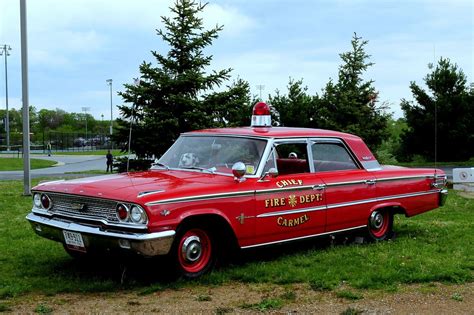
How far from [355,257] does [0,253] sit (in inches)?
164

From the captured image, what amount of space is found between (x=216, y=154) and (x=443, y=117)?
27.8 metres

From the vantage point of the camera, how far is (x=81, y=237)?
5.27 meters

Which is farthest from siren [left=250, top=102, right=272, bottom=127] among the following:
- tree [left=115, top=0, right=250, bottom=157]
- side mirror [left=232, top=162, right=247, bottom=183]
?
tree [left=115, top=0, right=250, bottom=157]

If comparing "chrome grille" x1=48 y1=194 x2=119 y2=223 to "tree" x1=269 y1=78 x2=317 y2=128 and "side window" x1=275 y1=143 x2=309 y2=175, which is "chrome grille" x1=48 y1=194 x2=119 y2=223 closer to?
"side window" x1=275 y1=143 x2=309 y2=175

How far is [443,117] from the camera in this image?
103ft

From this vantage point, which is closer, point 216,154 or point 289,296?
point 289,296

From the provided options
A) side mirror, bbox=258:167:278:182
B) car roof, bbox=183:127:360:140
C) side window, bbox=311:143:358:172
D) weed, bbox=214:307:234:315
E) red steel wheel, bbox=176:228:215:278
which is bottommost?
weed, bbox=214:307:234:315

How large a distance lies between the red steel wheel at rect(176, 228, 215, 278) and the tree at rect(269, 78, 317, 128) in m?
18.3

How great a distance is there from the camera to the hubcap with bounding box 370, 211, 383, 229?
732 cm

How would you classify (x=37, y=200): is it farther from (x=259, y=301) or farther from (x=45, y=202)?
(x=259, y=301)

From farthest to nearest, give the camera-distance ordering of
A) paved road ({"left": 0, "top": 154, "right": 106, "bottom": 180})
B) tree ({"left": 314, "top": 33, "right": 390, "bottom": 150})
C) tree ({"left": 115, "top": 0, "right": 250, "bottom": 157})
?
1. paved road ({"left": 0, "top": 154, "right": 106, "bottom": 180})
2. tree ({"left": 314, "top": 33, "right": 390, "bottom": 150})
3. tree ({"left": 115, "top": 0, "right": 250, "bottom": 157})

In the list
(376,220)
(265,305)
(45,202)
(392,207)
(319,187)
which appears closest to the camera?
(265,305)

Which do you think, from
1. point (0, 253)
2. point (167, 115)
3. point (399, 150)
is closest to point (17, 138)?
point (399, 150)

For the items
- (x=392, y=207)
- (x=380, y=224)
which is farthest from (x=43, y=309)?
(x=392, y=207)
